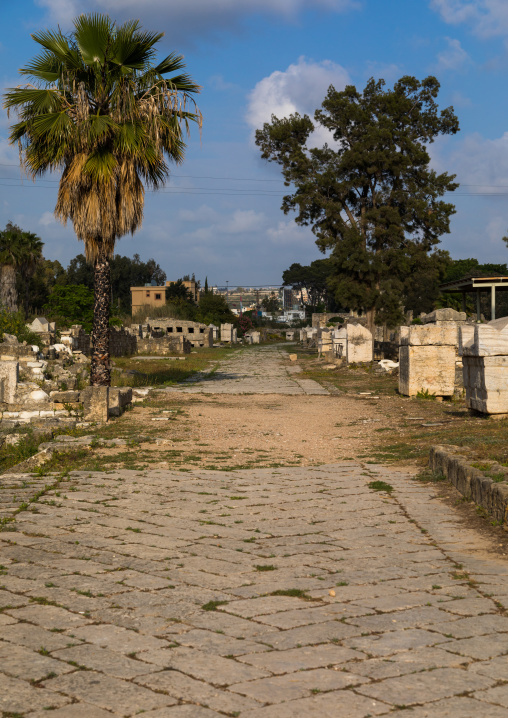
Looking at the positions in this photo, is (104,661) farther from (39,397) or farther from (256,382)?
(256,382)

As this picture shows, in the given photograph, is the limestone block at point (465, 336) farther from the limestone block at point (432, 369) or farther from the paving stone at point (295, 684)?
the paving stone at point (295, 684)

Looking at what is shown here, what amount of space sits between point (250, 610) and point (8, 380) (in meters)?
11.4

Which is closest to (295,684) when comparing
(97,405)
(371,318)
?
(97,405)

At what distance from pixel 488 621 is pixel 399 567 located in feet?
2.99

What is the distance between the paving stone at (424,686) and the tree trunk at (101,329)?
415 inches

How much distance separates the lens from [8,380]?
13906mm

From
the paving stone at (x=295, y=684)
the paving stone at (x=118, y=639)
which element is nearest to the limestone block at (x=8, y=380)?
the paving stone at (x=118, y=639)

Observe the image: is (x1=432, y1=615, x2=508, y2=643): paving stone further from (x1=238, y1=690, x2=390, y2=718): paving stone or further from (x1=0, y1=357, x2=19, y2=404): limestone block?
(x1=0, y1=357, x2=19, y2=404): limestone block

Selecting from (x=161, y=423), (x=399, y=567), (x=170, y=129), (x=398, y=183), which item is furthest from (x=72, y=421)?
(x=398, y=183)

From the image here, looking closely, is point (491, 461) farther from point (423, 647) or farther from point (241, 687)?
point (241, 687)

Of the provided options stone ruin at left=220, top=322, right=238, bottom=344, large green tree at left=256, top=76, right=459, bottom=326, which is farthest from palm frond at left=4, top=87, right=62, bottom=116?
stone ruin at left=220, top=322, right=238, bottom=344

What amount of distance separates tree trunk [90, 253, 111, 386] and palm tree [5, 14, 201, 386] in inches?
0.7

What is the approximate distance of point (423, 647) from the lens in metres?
3.11

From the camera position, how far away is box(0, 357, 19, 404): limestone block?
13.8 meters
